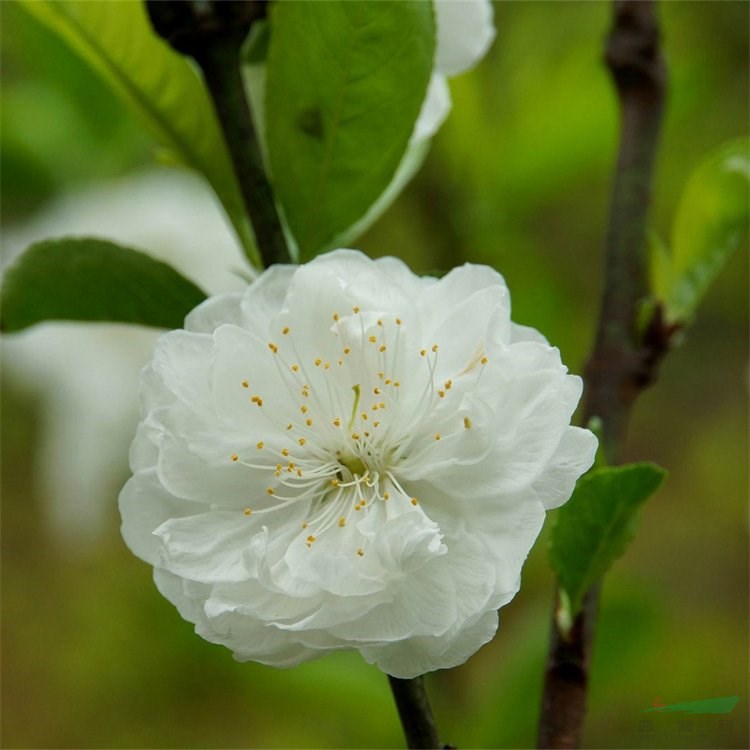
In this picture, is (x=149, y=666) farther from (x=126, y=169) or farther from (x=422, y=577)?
(x=422, y=577)

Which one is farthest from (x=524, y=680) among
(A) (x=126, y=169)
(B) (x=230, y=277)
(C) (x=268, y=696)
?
(A) (x=126, y=169)

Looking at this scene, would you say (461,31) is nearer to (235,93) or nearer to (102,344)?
(235,93)

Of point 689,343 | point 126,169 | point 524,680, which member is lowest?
point 689,343

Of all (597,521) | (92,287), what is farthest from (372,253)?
(597,521)

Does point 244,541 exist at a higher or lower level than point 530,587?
higher

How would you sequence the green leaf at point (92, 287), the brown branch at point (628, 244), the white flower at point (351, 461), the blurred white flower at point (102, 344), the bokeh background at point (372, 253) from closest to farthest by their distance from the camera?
the white flower at point (351, 461) → the green leaf at point (92, 287) → the brown branch at point (628, 244) → the bokeh background at point (372, 253) → the blurred white flower at point (102, 344)

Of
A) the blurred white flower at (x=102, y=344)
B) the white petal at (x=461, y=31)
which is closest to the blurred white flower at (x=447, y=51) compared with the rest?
the white petal at (x=461, y=31)

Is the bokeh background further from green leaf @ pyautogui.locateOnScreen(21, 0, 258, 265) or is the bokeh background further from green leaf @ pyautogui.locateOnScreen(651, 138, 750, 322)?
green leaf @ pyautogui.locateOnScreen(21, 0, 258, 265)

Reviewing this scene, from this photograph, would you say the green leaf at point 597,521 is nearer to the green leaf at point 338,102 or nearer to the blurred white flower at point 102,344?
the green leaf at point 338,102

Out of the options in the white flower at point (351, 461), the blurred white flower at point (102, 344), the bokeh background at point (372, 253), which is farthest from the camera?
the blurred white flower at point (102, 344)
